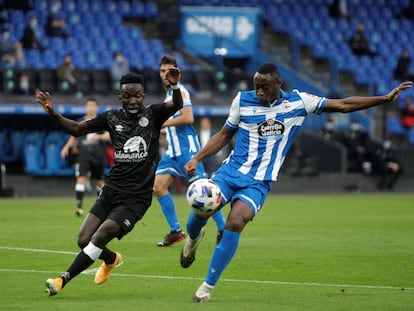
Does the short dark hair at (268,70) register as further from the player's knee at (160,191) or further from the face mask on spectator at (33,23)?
the face mask on spectator at (33,23)

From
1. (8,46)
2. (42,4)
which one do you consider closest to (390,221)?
(8,46)

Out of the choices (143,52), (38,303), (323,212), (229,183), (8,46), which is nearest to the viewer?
(38,303)

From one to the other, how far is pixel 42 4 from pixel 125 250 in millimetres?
21069

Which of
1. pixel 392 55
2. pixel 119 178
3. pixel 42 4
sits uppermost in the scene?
pixel 119 178

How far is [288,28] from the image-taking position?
1549 inches

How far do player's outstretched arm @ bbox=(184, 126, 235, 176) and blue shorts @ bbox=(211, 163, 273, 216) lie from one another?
0.79 feet

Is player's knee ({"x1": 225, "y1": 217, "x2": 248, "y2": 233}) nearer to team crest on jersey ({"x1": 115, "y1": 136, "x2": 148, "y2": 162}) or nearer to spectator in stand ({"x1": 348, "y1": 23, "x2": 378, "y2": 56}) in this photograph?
team crest on jersey ({"x1": 115, "y1": 136, "x2": 148, "y2": 162})

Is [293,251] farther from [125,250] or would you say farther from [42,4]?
[42,4]

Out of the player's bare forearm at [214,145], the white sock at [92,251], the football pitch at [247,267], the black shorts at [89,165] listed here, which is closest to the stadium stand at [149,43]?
the black shorts at [89,165]

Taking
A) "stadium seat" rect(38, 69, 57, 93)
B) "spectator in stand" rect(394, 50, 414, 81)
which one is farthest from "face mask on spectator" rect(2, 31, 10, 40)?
"spectator in stand" rect(394, 50, 414, 81)

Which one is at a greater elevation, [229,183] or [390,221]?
[229,183]

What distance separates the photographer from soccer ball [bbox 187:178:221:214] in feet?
33.8

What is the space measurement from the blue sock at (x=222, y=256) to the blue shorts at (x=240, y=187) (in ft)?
1.65

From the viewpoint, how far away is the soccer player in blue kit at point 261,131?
35.0 ft
